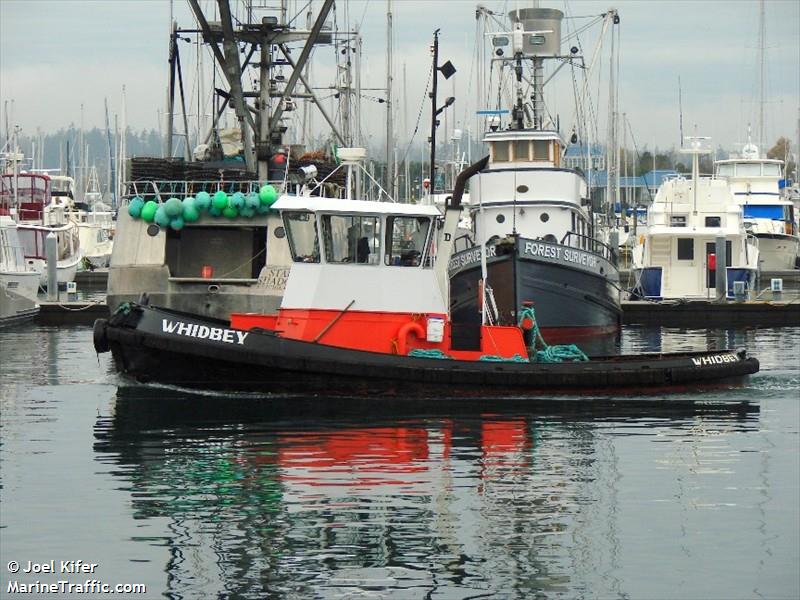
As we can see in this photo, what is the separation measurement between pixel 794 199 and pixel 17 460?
6922 centimetres

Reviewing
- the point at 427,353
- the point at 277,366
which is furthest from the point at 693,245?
the point at 277,366

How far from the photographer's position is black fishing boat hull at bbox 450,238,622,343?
25844mm

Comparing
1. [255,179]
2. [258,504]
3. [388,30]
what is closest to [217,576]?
[258,504]

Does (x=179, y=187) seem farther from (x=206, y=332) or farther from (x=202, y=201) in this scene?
(x=206, y=332)

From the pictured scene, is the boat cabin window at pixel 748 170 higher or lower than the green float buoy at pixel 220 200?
higher

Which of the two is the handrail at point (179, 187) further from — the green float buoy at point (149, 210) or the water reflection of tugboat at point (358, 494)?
the water reflection of tugboat at point (358, 494)

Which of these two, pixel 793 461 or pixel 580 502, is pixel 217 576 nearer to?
pixel 580 502

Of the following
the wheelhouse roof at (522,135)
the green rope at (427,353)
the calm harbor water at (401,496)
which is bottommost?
the calm harbor water at (401,496)

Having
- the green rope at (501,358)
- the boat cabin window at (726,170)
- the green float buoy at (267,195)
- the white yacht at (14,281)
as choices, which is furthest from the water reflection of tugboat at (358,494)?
the boat cabin window at (726,170)

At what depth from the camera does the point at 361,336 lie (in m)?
20.4

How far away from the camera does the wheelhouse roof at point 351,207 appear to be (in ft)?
65.9

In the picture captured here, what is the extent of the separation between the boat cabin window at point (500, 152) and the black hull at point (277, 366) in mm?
10642

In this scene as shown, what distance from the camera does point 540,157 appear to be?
3030cm

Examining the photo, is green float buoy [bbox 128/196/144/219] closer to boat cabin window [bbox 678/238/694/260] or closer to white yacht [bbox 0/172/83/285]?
white yacht [bbox 0/172/83/285]
